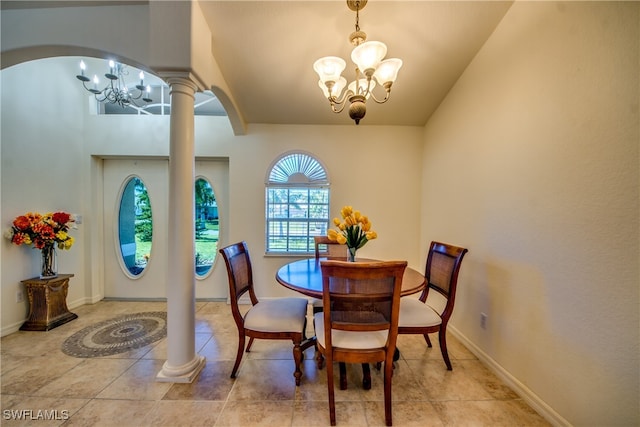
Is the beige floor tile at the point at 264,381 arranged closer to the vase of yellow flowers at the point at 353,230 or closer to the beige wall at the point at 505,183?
the vase of yellow flowers at the point at 353,230

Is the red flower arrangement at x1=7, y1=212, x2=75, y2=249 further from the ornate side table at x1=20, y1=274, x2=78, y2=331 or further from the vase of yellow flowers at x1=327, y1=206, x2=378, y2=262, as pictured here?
the vase of yellow flowers at x1=327, y1=206, x2=378, y2=262

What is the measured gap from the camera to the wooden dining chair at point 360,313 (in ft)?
4.33

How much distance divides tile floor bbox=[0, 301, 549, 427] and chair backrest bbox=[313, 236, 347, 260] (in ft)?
3.05

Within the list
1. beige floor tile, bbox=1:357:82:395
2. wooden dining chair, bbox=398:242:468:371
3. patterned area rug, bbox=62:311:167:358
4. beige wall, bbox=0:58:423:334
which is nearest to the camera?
beige floor tile, bbox=1:357:82:395

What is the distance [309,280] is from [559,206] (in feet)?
5.42

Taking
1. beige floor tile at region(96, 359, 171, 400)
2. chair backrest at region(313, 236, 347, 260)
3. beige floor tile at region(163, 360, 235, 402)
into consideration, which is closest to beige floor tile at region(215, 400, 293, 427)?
beige floor tile at region(163, 360, 235, 402)

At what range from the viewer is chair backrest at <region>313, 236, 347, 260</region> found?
2.55m

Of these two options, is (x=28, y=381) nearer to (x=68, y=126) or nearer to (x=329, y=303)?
(x=329, y=303)

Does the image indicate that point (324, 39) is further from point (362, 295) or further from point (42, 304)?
point (42, 304)

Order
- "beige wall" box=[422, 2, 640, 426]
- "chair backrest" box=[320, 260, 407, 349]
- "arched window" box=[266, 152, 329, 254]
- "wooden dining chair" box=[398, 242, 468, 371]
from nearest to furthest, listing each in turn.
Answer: "beige wall" box=[422, 2, 640, 426] → "chair backrest" box=[320, 260, 407, 349] → "wooden dining chair" box=[398, 242, 468, 371] → "arched window" box=[266, 152, 329, 254]

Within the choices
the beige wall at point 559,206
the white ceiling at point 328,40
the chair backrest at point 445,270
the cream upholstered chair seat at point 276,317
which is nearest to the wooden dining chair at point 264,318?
the cream upholstered chair seat at point 276,317

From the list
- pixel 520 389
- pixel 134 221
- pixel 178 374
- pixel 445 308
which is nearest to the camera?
pixel 520 389

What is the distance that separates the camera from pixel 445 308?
1897 mm

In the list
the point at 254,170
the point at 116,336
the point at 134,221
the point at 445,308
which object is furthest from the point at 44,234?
the point at 445,308
